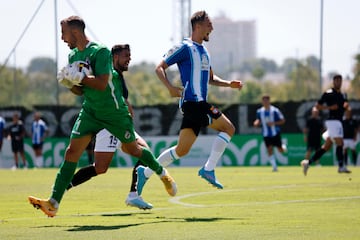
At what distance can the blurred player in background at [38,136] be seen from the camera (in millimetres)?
38375

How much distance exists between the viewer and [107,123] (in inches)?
449

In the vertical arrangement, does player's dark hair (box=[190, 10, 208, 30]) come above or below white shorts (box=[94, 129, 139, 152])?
above

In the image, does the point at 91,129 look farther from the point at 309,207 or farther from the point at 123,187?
the point at 123,187

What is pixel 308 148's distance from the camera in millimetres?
35875

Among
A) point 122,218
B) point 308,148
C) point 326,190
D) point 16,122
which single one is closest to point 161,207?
point 122,218

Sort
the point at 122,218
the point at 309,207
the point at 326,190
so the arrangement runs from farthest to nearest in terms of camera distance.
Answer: the point at 326,190 → the point at 309,207 → the point at 122,218

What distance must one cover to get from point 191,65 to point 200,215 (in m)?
2.46

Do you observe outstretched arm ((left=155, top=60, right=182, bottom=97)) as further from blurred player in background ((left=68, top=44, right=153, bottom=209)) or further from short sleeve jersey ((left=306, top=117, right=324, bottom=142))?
short sleeve jersey ((left=306, top=117, right=324, bottom=142))

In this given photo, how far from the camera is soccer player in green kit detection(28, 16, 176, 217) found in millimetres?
11000

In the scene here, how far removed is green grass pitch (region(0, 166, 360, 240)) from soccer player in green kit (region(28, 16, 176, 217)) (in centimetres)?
54

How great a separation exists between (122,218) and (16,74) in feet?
94.5

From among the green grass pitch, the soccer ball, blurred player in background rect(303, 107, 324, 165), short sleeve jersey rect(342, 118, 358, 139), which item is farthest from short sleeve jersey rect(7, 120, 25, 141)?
the soccer ball

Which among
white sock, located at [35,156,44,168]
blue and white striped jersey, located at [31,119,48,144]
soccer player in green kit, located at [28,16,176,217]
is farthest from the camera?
white sock, located at [35,156,44,168]

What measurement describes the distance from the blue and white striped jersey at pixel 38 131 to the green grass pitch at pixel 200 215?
19.6 meters
